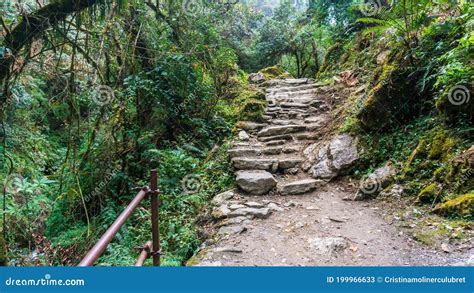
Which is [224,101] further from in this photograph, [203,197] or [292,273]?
[292,273]

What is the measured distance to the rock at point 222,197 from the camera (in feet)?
15.4

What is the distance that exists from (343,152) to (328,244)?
7.11 feet

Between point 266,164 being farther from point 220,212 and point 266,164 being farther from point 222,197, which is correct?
point 220,212

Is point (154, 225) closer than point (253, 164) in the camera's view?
Yes

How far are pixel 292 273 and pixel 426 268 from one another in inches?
34.3

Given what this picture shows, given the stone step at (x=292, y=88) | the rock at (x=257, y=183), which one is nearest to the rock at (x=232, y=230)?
the rock at (x=257, y=183)

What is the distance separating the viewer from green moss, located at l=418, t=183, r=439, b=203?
375cm

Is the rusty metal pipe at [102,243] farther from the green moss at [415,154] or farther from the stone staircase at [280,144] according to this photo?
the green moss at [415,154]

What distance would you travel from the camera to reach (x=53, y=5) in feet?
12.6

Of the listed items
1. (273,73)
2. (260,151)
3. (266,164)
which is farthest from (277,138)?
(273,73)

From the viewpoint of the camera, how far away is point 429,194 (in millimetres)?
3793

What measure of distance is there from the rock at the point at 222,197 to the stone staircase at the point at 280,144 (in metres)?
0.22

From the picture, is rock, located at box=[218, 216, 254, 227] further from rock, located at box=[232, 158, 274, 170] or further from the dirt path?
rock, located at box=[232, 158, 274, 170]

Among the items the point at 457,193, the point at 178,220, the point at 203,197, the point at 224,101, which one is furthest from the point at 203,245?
the point at 224,101
